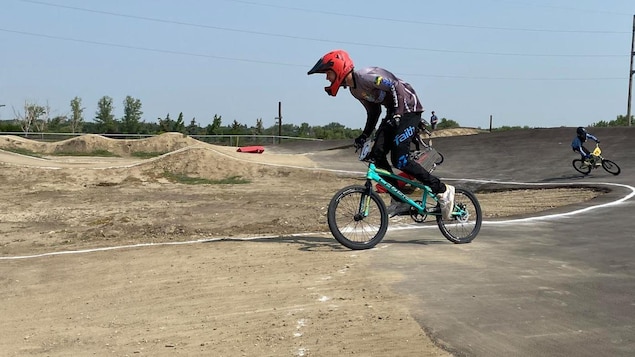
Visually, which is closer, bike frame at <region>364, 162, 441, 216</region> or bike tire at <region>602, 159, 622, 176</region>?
bike frame at <region>364, 162, 441, 216</region>

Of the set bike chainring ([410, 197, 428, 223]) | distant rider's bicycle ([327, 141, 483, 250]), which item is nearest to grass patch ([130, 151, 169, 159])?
bike chainring ([410, 197, 428, 223])

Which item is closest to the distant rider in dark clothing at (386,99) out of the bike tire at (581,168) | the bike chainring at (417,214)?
the bike chainring at (417,214)

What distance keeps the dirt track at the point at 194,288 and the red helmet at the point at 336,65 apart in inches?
77.5

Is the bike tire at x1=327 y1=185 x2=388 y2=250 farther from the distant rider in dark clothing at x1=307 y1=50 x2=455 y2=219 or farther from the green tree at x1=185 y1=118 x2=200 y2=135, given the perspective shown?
the green tree at x1=185 y1=118 x2=200 y2=135

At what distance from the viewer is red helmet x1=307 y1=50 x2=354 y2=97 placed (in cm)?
680

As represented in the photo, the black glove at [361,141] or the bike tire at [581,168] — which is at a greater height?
the black glove at [361,141]

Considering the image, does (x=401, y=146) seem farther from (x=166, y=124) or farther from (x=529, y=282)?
(x=166, y=124)

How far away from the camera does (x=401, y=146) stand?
687 cm

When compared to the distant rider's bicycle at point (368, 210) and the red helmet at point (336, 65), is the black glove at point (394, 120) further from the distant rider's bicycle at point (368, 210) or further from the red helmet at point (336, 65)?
the red helmet at point (336, 65)

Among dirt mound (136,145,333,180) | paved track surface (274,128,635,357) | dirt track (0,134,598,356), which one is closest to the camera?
paved track surface (274,128,635,357)

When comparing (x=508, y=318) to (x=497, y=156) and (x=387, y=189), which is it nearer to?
(x=387, y=189)

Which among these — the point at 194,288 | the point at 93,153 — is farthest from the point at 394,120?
the point at 93,153

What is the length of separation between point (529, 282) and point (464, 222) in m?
2.36

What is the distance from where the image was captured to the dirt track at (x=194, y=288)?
155 inches
